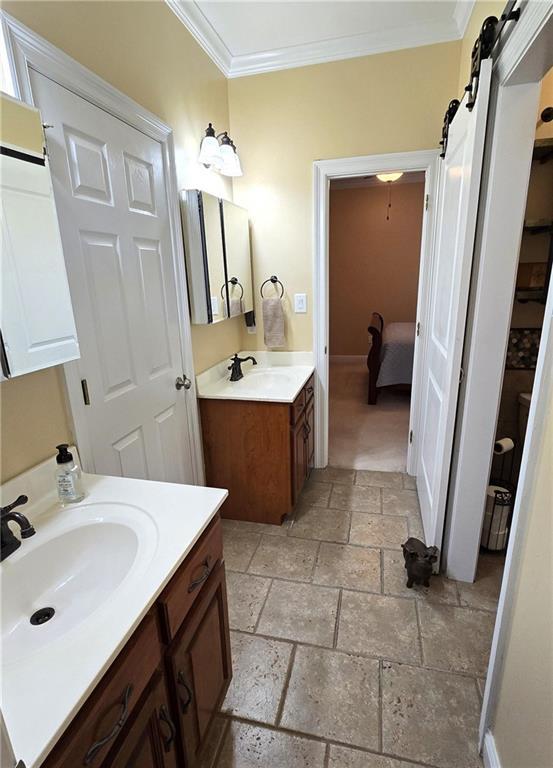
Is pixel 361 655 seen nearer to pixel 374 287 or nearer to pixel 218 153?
pixel 218 153

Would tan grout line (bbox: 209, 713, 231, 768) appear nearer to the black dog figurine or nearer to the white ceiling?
the black dog figurine

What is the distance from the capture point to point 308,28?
218 cm

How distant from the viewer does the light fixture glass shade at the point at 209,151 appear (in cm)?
214

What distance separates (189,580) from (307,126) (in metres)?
2.67

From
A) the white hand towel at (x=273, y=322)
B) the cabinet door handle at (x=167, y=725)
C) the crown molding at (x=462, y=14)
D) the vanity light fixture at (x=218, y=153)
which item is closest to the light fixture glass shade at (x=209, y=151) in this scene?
the vanity light fixture at (x=218, y=153)

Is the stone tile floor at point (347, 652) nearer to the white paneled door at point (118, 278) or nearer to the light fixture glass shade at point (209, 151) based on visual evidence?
the white paneled door at point (118, 278)

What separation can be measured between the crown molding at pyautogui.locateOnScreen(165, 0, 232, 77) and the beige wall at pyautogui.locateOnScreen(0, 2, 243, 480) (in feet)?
0.12

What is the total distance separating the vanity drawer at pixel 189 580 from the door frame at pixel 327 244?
1841 millimetres

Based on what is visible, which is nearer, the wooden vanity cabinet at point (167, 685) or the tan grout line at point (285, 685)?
the wooden vanity cabinet at point (167, 685)

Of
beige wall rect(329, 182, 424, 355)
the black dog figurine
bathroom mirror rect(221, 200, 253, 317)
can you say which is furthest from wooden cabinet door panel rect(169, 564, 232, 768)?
beige wall rect(329, 182, 424, 355)

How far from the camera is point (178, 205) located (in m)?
1.93

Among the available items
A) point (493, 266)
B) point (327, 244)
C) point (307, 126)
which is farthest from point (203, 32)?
point (493, 266)

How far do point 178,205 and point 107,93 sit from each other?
549mm

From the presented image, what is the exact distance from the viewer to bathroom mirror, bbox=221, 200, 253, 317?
91.4 inches
